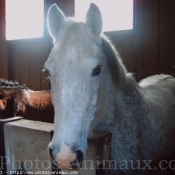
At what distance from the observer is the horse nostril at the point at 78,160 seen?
88 centimetres

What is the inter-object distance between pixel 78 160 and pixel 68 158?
0.16 feet

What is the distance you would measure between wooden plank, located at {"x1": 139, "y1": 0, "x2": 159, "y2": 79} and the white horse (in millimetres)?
1227

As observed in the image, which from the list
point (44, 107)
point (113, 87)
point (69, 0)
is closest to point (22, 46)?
point (69, 0)

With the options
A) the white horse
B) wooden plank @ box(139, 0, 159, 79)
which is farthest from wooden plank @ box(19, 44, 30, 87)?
the white horse

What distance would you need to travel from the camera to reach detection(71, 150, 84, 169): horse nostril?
0.88 m

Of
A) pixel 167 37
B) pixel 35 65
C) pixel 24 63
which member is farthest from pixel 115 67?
pixel 24 63

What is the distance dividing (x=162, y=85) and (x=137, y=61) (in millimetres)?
956

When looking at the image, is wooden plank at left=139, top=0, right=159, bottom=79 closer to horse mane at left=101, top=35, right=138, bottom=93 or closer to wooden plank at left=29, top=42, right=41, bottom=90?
horse mane at left=101, top=35, right=138, bottom=93

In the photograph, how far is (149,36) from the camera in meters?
2.97

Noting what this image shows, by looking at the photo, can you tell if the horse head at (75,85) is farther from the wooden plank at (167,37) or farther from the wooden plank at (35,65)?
the wooden plank at (35,65)

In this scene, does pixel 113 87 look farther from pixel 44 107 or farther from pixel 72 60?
pixel 44 107

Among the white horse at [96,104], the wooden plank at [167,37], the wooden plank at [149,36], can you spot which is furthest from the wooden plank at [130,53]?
the white horse at [96,104]

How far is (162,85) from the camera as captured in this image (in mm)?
2186

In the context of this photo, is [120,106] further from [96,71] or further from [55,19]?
[55,19]
